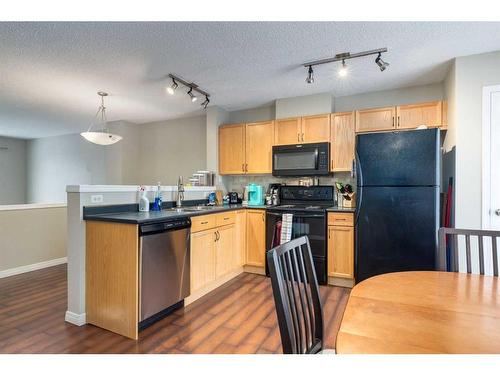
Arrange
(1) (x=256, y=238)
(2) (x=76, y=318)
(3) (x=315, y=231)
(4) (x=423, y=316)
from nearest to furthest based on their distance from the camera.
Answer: (4) (x=423, y=316), (2) (x=76, y=318), (3) (x=315, y=231), (1) (x=256, y=238)

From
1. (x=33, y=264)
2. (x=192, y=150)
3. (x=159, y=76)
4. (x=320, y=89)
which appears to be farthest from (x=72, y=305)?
(x=320, y=89)

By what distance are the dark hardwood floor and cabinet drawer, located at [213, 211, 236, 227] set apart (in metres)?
0.76

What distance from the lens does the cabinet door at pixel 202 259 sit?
269cm

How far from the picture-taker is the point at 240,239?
3568 mm

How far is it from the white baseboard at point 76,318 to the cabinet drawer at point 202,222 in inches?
44.6

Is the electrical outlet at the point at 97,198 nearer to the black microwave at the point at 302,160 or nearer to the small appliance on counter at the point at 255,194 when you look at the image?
the small appliance on counter at the point at 255,194

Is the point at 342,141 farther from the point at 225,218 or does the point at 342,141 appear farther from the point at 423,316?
the point at 423,316

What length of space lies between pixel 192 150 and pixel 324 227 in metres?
2.84

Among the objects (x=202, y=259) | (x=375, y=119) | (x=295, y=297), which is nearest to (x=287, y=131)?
(x=375, y=119)

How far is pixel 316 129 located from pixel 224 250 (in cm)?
198

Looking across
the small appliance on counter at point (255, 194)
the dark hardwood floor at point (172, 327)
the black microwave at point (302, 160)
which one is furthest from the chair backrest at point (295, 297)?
the small appliance on counter at point (255, 194)

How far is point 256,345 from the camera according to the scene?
1.94 meters
